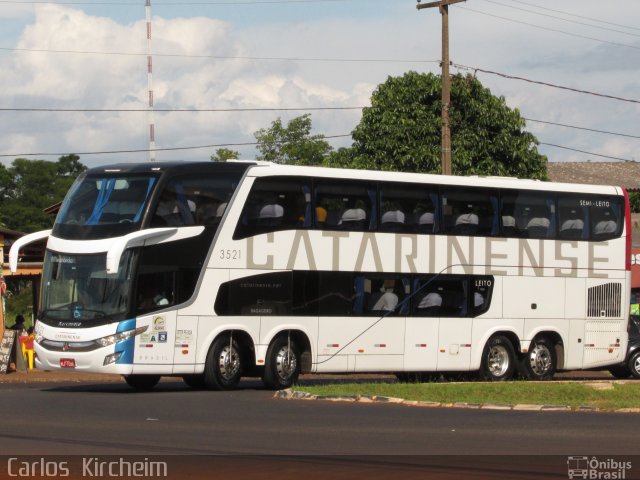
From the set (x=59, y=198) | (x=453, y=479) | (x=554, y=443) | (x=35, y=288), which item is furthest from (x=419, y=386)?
(x=59, y=198)

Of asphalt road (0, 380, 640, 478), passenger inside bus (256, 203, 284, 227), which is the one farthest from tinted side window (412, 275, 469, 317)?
asphalt road (0, 380, 640, 478)

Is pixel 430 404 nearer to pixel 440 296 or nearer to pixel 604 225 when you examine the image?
pixel 440 296

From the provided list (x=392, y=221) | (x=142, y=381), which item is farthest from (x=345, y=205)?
(x=142, y=381)

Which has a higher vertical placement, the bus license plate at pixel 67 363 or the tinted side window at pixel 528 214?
the tinted side window at pixel 528 214

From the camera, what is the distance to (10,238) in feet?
133

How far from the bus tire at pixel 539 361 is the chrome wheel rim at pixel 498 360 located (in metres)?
0.44

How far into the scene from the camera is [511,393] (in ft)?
71.3

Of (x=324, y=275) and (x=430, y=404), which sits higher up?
(x=324, y=275)

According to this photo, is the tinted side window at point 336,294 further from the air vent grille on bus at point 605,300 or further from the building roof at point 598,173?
the building roof at point 598,173

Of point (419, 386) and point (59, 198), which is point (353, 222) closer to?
point (419, 386)

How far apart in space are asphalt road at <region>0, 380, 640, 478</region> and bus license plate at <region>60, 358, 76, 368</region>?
1.10 metres

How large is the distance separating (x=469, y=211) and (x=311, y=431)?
12270mm

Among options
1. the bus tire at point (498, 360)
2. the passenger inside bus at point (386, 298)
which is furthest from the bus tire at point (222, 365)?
the bus tire at point (498, 360)

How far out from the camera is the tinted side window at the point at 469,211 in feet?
87.2
